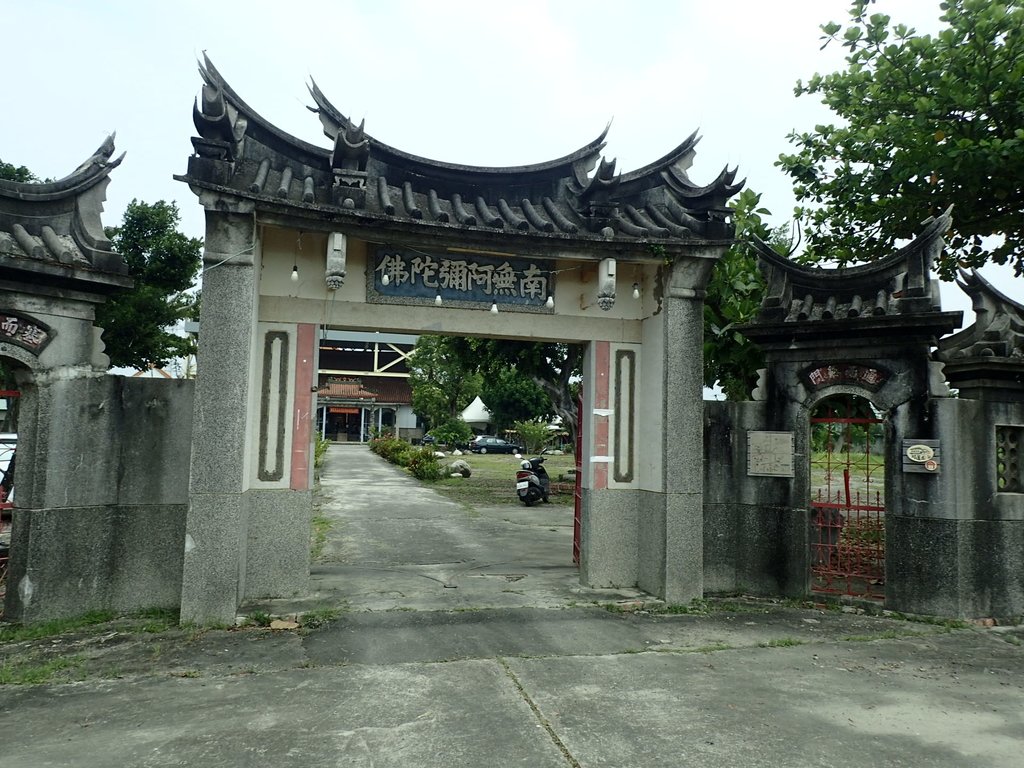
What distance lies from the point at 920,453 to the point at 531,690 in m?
5.00

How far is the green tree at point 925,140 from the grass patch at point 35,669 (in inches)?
415

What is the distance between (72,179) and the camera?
665 cm

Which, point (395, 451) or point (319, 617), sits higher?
point (395, 451)

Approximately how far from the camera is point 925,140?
889 cm

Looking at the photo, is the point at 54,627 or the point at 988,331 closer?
the point at 54,627

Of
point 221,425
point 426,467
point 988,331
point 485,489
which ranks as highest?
point 988,331

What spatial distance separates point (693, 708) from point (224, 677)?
3.48 metres

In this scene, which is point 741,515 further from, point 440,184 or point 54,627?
point 54,627

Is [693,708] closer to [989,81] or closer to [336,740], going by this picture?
[336,740]

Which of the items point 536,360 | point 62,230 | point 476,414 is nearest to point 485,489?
point 536,360

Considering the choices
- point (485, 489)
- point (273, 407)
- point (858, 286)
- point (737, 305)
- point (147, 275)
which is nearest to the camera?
point (273, 407)

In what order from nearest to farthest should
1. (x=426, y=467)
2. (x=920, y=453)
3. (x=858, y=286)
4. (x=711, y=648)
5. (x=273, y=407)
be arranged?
1. (x=711, y=648)
2. (x=920, y=453)
3. (x=273, y=407)
4. (x=858, y=286)
5. (x=426, y=467)

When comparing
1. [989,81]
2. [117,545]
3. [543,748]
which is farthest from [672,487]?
[989,81]

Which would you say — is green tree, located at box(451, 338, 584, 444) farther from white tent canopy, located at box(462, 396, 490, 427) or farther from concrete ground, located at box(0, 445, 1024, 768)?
white tent canopy, located at box(462, 396, 490, 427)
